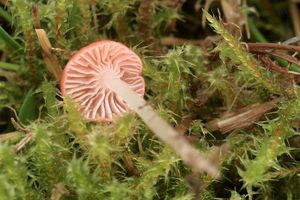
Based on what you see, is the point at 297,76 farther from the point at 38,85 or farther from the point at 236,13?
the point at 38,85

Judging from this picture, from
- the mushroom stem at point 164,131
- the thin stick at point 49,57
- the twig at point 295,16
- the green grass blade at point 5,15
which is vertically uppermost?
the green grass blade at point 5,15

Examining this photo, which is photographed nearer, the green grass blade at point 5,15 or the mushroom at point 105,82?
the mushroom at point 105,82

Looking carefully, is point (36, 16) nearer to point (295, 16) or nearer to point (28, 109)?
point (28, 109)

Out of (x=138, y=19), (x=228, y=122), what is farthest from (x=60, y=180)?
(x=138, y=19)

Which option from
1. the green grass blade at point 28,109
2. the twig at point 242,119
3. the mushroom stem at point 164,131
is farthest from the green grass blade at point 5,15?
the twig at point 242,119

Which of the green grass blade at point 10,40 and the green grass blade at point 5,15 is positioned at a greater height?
the green grass blade at point 5,15

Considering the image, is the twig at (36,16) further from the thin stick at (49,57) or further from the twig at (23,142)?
the twig at (23,142)

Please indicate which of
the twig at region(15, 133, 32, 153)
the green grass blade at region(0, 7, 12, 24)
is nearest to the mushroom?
the twig at region(15, 133, 32, 153)

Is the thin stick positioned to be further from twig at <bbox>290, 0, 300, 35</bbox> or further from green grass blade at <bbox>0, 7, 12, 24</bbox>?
twig at <bbox>290, 0, 300, 35</bbox>
